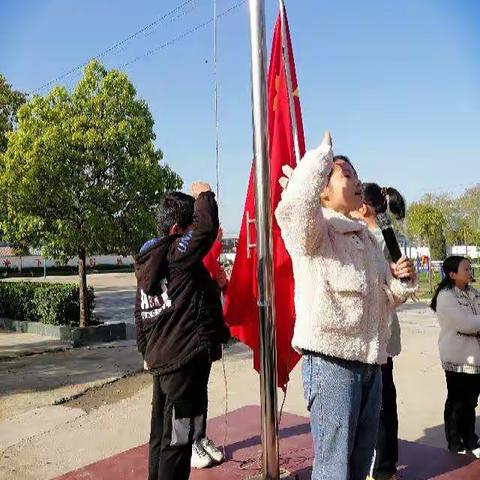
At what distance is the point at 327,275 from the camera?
1.87 m

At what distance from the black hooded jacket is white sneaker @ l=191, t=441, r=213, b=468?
0.98 m

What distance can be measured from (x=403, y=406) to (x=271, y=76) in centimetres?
342

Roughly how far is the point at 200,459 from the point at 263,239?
56.9 inches

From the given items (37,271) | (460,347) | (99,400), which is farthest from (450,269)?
(37,271)

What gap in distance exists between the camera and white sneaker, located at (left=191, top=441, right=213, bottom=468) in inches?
125

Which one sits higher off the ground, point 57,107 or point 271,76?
point 57,107

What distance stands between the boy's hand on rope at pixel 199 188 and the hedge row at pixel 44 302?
777 centimetres

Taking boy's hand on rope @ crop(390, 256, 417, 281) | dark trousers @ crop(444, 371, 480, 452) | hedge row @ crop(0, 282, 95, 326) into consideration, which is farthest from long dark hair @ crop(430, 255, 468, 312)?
hedge row @ crop(0, 282, 95, 326)

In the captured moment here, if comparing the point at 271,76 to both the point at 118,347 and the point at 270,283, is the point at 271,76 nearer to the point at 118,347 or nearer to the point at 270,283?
the point at 270,283

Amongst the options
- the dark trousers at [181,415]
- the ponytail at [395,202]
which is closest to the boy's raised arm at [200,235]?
the dark trousers at [181,415]

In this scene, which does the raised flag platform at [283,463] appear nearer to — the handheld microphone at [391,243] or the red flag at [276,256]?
the red flag at [276,256]

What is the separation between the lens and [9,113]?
12.8 metres

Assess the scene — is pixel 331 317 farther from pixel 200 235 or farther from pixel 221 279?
pixel 221 279

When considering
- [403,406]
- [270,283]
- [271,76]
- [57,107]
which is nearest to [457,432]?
[403,406]
